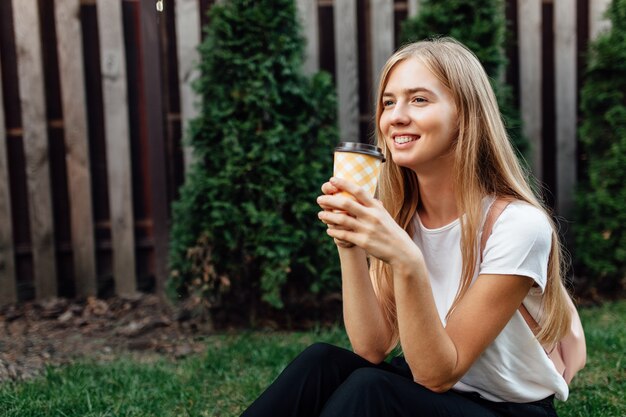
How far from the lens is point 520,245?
1694 mm

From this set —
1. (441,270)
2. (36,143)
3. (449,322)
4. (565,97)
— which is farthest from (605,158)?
(36,143)

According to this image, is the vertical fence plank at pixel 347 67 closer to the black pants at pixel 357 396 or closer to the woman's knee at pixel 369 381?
the black pants at pixel 357 396

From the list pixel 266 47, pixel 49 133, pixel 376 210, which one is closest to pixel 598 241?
pixel 266 47

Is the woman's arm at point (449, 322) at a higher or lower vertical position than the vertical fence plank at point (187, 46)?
lower

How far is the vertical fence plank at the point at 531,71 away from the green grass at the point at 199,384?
1.70 meters

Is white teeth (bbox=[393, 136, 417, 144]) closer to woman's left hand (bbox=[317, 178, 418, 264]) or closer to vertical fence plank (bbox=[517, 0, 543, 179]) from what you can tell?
woman's left hand (bbox=[317, 178, 418, 264])

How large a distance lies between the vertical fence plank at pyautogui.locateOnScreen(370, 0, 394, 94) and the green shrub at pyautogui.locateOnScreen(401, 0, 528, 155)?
420mm

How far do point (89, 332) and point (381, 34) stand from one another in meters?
2.91

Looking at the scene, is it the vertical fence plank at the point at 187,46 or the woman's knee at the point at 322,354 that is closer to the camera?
the woman's knee at the point at 322,354

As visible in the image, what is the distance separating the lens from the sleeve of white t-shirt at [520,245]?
5.52ft

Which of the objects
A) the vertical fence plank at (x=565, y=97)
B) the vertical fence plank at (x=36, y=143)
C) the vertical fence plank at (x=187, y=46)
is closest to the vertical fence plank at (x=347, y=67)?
the vertical fence plank at (x=187, y=46)

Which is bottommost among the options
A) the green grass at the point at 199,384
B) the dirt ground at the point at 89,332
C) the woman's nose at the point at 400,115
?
the dirt ground at the point at 89,332

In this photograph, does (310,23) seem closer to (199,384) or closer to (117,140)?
(117,140)

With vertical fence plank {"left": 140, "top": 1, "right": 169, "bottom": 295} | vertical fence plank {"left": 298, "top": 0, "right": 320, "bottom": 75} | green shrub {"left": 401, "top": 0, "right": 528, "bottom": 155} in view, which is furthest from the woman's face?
vertical fence plank {"left": 140, "top": 1, "right": 169, "bottom": 295}
